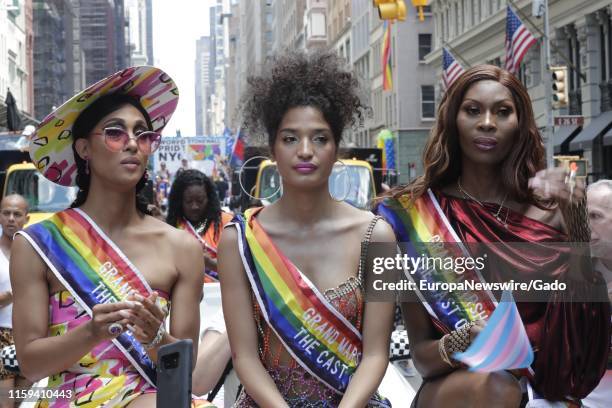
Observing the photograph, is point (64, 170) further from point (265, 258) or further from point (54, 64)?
point (54, 64)

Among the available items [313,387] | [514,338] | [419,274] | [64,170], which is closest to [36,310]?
[64,170]

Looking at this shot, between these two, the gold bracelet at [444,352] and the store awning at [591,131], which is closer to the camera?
the gold bracelet at [444,352]

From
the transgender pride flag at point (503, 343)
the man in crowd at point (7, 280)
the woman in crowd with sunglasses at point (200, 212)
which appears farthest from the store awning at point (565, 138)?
the transgender pride flag at point (503, 343)

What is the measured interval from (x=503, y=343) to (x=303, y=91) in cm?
120

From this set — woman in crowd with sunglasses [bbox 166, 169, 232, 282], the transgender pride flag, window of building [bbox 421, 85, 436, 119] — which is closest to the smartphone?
the transgender pride flag

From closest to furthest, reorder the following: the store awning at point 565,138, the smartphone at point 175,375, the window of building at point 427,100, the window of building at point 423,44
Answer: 1. the smartphone at point 175,375
2. the store awning at point 565,138
3. the window of building at point 427,100
4. the window of building at point 423,44

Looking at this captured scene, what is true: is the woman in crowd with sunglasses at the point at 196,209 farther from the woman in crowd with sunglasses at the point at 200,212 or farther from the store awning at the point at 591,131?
the store awning at the point at 591,131

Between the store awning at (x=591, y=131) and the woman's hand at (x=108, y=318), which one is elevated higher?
the store awning at (x=591, y=131)

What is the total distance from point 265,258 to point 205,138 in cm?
4154

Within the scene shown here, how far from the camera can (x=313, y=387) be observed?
356cm

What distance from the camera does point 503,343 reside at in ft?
10.4

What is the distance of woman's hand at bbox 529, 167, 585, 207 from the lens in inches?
139

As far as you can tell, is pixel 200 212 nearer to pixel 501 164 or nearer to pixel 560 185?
pixel 501 164

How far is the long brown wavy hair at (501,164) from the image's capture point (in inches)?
154
